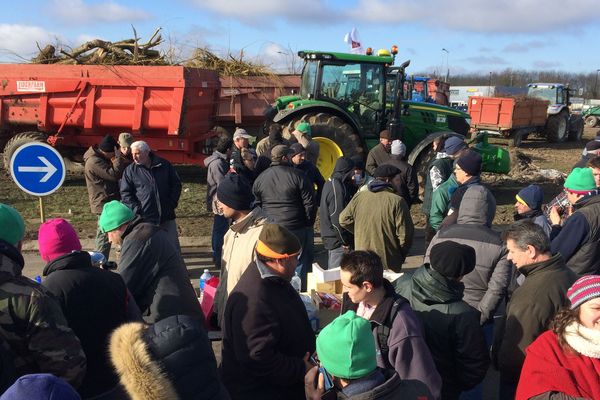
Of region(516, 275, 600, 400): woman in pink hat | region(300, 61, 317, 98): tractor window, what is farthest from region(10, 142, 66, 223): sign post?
region(300, 61, 317, 98): tractor window

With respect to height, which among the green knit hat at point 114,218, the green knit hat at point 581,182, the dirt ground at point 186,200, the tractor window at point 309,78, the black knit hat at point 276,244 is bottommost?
the dirt ground at point 186,200

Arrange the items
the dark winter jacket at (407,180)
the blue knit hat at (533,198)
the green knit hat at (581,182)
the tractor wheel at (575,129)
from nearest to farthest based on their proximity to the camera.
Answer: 1. the green knit hat at (581,182)
2. the blue knit hat at (533,198)
3. the dark winter jacket at (407,180)
4. the tractor wheel at (575,129)

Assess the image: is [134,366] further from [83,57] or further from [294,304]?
[83,57]

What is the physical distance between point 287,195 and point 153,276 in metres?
2.31

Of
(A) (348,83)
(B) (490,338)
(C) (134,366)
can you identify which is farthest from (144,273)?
(A) (348,83)

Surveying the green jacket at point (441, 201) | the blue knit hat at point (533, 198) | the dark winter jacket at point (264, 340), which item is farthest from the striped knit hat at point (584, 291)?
the green jacket at point (441, 201)

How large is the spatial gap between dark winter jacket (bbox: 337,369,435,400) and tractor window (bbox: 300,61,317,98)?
8.61 metres

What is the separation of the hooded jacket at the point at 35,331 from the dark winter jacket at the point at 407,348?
1.43m

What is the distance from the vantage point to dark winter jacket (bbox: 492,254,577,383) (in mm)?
3021

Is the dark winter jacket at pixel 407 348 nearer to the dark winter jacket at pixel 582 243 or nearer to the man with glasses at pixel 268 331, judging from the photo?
the man with glasses at pixel 268 331

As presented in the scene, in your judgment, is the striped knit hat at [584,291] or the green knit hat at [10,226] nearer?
the striped knit hat at [584,291]

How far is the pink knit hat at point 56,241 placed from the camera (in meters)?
3.09

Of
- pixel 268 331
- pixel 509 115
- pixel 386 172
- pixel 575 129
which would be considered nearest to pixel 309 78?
pixel 386 172

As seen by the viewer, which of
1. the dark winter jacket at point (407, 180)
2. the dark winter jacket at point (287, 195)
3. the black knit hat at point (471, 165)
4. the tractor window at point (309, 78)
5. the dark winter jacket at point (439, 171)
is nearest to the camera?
the black knit hat at point (471, 165)
